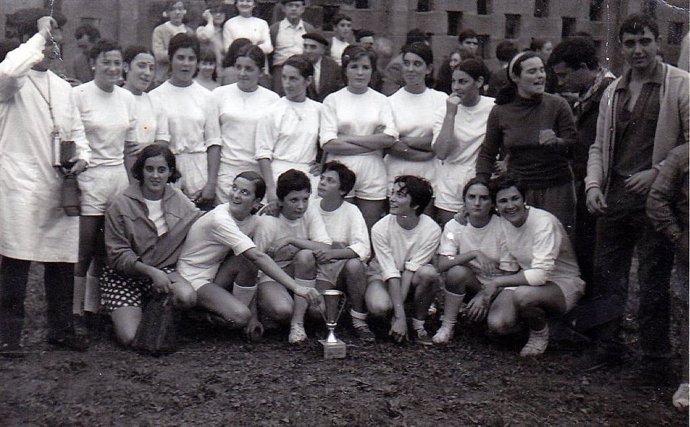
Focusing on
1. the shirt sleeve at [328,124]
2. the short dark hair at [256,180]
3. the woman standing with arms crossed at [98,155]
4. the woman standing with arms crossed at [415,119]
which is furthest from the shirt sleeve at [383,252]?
the woman standing with arms crossed at [98,155]

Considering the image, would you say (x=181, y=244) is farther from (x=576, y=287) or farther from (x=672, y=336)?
(x=672, y=336)

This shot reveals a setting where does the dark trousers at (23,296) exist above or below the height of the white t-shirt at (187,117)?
below

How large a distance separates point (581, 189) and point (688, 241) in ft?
5.00

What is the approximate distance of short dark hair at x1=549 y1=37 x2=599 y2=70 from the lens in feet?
19.0

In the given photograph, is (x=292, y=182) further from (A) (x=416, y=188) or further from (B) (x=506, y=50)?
(B) (x=506, y=50)

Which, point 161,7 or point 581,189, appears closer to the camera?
point 581,189

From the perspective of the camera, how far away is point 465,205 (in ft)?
18.9

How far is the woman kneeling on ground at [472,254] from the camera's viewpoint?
18.5 ft

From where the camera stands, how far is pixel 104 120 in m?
5.53

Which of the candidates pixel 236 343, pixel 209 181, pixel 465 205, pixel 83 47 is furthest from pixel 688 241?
pixel 83 47

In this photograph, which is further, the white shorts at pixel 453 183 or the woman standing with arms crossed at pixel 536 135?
the white shorts at pixel 453 183

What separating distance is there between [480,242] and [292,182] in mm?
1215

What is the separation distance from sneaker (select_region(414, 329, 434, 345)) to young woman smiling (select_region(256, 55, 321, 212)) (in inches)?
45.3

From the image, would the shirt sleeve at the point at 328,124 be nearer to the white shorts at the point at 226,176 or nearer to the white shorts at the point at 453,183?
the white shorts at the point at 226,176
